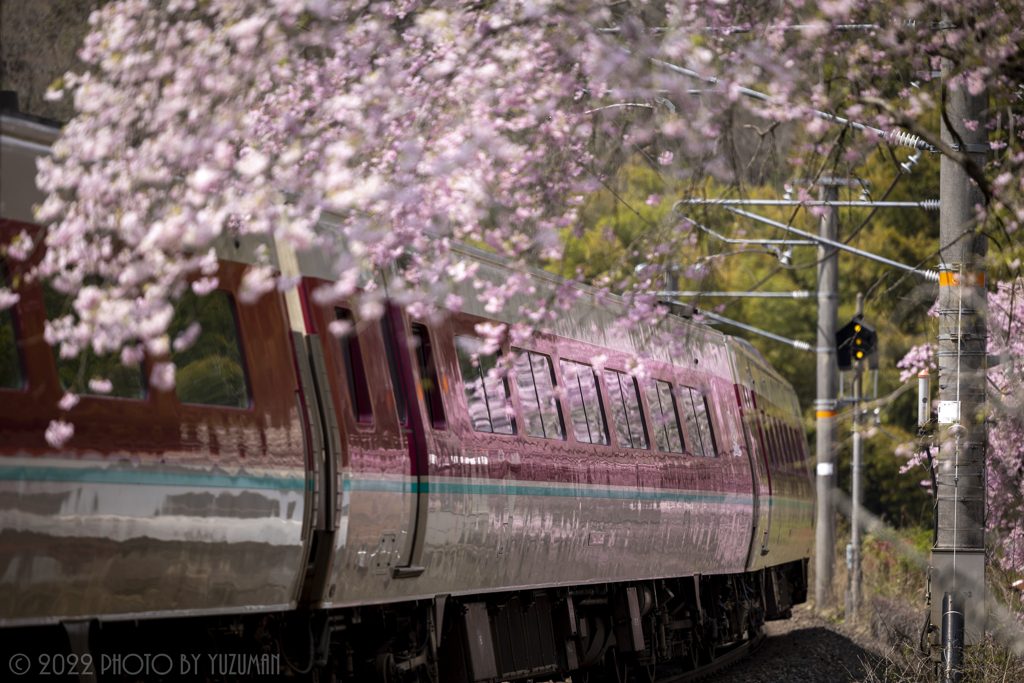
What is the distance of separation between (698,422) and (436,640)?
6.34 metres

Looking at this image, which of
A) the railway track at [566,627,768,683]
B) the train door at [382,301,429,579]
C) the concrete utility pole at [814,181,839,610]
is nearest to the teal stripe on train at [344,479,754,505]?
the train door at [382,301,429,579]

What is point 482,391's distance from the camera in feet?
30.9

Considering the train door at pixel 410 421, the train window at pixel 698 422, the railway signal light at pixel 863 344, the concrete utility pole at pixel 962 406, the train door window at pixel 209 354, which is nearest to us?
the train door window at pixel 209 354

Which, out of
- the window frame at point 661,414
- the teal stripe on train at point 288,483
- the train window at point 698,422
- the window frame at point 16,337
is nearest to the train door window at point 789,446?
the train window at point 698,422

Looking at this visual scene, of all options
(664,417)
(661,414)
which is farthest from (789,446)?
(664,417)

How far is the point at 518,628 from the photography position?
33.6 feet

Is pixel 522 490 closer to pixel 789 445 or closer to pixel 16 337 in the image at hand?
pixel 16 337

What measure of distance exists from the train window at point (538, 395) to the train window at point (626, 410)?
131 centimetres

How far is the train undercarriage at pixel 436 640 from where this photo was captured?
6230 mm

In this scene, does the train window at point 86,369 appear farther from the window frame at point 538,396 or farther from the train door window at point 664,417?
the train door window at point 664,417

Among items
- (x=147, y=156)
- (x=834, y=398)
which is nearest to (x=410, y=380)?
(x=147, y=156)

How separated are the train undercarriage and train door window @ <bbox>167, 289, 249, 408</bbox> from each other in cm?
115

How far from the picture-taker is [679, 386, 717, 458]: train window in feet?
45.9

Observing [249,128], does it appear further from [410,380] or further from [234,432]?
[410,380]
